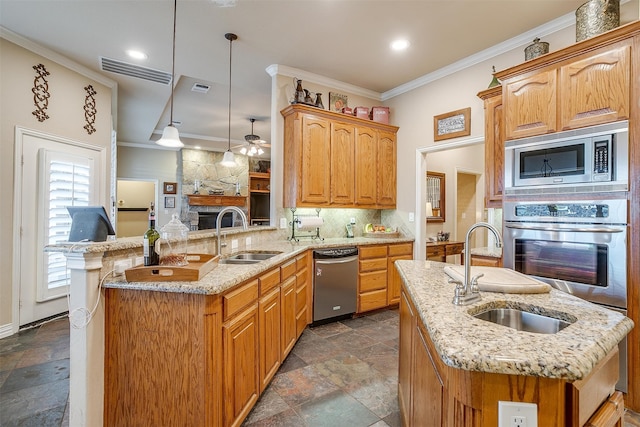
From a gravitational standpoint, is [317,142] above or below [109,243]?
above

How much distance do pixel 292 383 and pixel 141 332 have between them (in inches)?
48.1

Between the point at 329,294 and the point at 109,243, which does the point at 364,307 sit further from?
the point at 109,243

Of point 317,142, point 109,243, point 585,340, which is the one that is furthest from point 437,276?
point 317,142

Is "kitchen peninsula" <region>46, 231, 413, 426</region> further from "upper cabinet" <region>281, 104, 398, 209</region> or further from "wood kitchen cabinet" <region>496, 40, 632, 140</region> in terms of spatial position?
"wood kitchen cabinet" <region>496, 40, 632, 140</region>

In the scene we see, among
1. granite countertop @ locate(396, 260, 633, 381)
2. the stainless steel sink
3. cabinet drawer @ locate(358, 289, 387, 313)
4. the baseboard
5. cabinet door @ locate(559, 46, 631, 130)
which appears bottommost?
the baseboard

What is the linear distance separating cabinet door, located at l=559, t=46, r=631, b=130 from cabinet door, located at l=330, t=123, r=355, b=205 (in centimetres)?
229

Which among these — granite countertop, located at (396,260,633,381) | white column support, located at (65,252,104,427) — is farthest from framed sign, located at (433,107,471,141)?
white column support, located at (65,252,104,427)

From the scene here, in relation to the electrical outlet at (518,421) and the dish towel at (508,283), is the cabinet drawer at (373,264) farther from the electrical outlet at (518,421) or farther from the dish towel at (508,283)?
the electrical outlet at (518,421)

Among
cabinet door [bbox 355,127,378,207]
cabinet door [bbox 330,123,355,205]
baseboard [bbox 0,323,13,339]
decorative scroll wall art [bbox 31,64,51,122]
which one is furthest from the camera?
cabinet door [bbox 355,127,378,207]

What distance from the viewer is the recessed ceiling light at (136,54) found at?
354 centimetres

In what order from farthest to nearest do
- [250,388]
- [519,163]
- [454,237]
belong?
[454,237]
[519,163]
[250,388]

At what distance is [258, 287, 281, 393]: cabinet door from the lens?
6.94 feet

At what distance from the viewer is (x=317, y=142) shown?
12.6 feet

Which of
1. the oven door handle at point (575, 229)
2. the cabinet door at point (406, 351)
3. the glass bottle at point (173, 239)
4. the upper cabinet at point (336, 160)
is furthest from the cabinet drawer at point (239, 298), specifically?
the oven door handle at point (575, 229)
